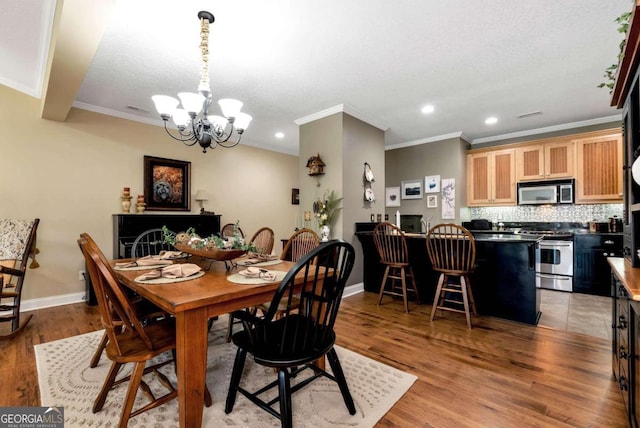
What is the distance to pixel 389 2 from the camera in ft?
6.84

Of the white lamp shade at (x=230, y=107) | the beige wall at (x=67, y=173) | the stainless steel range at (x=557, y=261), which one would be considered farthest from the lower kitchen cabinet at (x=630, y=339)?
the beige wall at (x=67, y=173)

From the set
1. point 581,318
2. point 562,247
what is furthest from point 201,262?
point 562,247

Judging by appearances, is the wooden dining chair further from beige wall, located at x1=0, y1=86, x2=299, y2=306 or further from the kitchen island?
beige wall, located at x1=0, y1=86, x2=299, y2=306

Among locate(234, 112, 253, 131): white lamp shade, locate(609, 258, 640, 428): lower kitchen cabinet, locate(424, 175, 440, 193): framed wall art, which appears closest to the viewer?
locate(609, 258, 640, 428): lower kitchen cabinet

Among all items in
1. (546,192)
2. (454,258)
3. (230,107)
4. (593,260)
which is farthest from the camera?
(546,192)

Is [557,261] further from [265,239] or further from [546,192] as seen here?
[265,239]

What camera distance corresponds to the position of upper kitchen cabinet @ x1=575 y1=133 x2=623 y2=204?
4223 mm

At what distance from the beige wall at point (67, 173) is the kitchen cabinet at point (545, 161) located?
5510 millimetres

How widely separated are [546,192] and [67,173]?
6991mm

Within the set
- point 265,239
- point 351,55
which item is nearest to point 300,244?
point 265,239

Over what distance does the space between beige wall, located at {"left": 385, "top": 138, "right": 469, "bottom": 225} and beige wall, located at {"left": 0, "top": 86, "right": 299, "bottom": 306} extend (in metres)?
3.85

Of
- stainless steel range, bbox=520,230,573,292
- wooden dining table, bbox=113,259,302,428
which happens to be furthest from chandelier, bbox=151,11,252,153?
stainless steel range, bbox=520,230,573,292

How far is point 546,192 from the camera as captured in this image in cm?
476

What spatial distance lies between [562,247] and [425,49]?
12.1 feet
